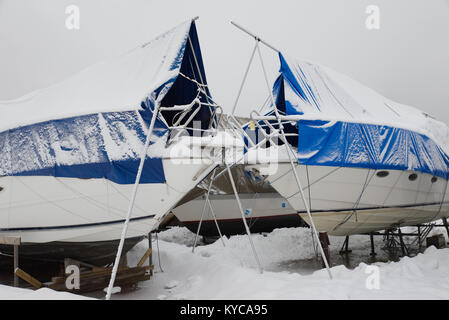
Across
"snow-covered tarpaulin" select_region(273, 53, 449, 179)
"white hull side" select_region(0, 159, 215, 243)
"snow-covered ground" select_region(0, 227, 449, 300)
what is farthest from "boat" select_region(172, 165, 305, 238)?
"white hull side" select_region(0, 159, 215, 243)

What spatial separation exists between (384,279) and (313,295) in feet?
4.76

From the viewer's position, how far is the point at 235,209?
12.7 meters

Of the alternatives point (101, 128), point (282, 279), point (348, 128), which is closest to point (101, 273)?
point (101, 128)

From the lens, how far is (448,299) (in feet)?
11.7

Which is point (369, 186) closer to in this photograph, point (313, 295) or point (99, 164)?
point (313, 295)

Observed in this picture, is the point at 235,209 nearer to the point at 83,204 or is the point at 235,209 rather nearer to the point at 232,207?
the point at 232,207

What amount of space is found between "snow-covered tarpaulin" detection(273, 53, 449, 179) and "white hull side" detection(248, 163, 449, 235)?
11.1 inches

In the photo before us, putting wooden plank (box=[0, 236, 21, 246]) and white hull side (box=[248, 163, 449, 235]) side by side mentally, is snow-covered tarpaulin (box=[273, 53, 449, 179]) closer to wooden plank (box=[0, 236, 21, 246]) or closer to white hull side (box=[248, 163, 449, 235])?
white hull side (box=[248, 163, 449, 235])

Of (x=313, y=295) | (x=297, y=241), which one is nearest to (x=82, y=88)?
(x=313, y=295)

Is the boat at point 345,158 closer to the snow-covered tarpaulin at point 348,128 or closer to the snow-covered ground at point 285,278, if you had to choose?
the snow-covered tarpaulin at point 348,128

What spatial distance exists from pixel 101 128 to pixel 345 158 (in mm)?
4411

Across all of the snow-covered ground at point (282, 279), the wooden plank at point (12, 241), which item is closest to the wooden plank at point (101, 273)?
the snow-covered ground at point (282, 279)

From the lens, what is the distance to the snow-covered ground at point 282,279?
3.83m

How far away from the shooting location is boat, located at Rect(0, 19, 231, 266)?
530 centimetres
